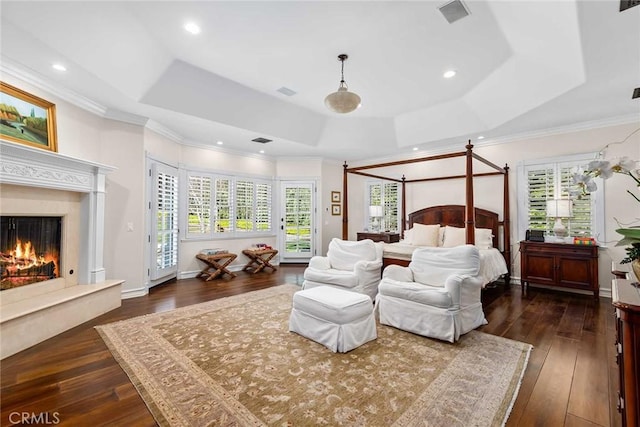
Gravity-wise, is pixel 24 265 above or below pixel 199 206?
below

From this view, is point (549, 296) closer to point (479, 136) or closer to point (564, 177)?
point (564, 177)

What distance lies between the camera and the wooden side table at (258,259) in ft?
21.4

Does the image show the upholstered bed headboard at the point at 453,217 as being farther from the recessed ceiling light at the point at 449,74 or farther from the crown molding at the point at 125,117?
the crown molding at the point at 125,117

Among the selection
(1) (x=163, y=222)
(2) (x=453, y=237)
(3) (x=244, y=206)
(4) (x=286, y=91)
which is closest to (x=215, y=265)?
(1) (x=163, y=222)

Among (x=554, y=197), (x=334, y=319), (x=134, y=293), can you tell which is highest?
(x=554, y=197)

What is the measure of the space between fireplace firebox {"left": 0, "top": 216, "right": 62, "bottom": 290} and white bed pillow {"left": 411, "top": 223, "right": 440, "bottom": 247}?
5662 millimetres

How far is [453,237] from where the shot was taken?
527 centimetres

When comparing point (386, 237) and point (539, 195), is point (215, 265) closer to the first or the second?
point (386, 237)

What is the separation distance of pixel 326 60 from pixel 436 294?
10.4 feet

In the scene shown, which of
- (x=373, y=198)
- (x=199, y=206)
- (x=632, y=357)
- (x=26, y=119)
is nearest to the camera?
(x=632, y=357)

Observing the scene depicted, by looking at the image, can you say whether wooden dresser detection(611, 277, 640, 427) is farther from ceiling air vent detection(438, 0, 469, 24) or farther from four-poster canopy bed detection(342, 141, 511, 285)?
four-poster canopy bed detection(342, 141, 511, 285)

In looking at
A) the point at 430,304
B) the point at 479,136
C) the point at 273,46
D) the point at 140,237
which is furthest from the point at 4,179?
the point at 479,136

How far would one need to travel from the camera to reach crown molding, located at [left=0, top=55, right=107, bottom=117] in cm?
313

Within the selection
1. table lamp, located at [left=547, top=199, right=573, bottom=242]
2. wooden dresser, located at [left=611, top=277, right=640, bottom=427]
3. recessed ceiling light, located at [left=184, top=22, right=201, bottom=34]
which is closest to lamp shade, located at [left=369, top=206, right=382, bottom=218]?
table lamp, located at [left=547, top=199, right=573, bottom=242]
